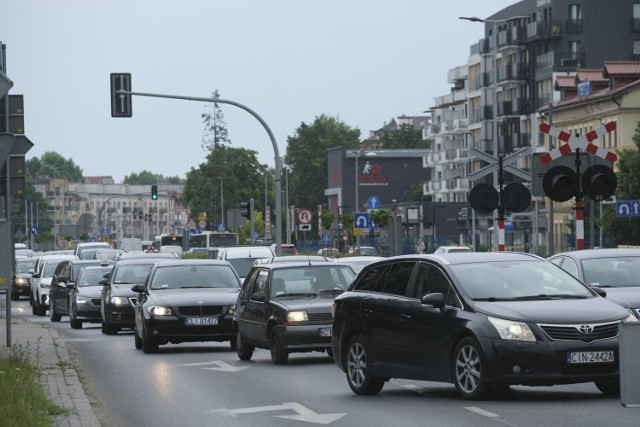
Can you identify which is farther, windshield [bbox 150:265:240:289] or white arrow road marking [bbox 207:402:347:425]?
windshield [bbox 150:265:240:289]

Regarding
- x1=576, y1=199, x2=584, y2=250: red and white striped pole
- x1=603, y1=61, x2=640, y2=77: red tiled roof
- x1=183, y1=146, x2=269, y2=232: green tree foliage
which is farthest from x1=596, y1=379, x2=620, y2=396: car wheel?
x1=183, y1=146, x2=269, y2=232: green tree foliage

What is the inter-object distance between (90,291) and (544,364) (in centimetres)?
2682

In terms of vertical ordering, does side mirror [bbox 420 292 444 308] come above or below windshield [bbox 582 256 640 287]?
below

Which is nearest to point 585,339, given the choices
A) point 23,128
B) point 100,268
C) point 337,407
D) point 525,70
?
point 337,407

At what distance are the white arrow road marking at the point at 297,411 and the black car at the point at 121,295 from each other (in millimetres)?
19089

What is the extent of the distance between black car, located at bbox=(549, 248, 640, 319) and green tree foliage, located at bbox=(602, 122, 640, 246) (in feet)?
193

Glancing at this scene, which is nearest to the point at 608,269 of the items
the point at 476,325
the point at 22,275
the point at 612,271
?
the point at 612,271

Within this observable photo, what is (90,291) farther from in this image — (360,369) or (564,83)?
(564,83)

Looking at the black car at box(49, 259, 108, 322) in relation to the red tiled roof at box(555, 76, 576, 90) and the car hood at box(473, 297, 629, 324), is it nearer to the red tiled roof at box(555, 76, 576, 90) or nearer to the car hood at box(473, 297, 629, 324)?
the car hood at box(473, 297, 629, 324)

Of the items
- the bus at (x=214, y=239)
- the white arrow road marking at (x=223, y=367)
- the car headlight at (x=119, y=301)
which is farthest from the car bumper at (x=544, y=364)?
the bus at (x=214, y=239)

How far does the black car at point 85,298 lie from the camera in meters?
41.2

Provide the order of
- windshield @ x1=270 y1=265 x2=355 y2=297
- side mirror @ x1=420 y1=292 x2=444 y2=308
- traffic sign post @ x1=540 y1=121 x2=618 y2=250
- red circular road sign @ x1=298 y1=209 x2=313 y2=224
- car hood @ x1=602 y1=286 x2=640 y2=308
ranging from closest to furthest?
1. side mirror @ x1=420 y1=292 x2=444 y2=308
2. car hood @ x1=602 y1=286 x2=640 y2=308
3. windshield @ x1=270 y1=265 x2=355 y2=297
4. traffic sign post @ x1=540 y1=121 x2=618 y2=250
5. red circular road sign @ x1=298 y1=209 x2=313 y2=224

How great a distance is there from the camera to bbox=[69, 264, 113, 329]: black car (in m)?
41.2

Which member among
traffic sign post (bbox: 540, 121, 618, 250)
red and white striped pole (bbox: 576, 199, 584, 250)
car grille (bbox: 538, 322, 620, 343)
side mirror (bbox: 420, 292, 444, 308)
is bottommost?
car grille (bbox: 538, 322, 620, 343)
